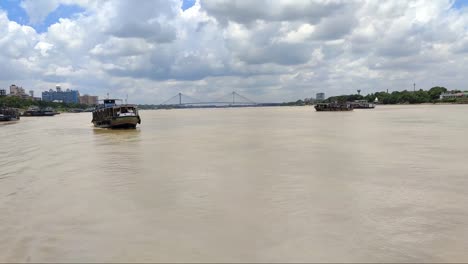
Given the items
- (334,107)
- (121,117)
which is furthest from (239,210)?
(334,107)

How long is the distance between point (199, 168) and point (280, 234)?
823cm

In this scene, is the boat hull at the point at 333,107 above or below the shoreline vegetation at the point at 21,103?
below

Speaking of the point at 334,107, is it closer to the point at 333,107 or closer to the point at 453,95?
the point at 333,107

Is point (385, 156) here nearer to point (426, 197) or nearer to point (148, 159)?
point (426, 197)

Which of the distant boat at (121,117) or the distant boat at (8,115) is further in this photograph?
the distant boat at (8,115)

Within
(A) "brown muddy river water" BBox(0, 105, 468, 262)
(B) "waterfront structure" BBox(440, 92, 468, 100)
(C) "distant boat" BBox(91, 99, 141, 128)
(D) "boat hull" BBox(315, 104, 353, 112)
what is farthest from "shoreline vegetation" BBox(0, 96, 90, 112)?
(B) "waterfront structure" BBox(440, 92, 468, 100)

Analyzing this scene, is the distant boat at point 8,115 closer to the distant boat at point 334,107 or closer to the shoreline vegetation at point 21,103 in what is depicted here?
the shoreline vegetation at point 21,103

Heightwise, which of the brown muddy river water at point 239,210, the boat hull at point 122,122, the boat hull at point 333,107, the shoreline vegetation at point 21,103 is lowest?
the brown muddy river water at point 239,210

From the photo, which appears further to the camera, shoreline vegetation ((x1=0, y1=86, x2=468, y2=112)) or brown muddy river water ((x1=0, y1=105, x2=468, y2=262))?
shoreline vegetation ((x1=0, y1=86, x2=468, y2=112))

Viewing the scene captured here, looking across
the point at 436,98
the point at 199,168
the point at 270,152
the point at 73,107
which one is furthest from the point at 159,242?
the point at 73,107

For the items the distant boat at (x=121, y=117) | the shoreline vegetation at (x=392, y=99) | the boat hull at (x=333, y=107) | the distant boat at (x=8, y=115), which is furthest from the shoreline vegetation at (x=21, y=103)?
the boat hull at (x=333, y=107)

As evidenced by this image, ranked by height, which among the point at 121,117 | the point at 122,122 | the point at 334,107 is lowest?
the point at 122,122

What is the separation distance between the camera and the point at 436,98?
158750mm

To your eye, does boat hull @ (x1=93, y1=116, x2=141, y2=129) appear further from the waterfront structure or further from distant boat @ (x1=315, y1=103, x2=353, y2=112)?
the waterfront structure
